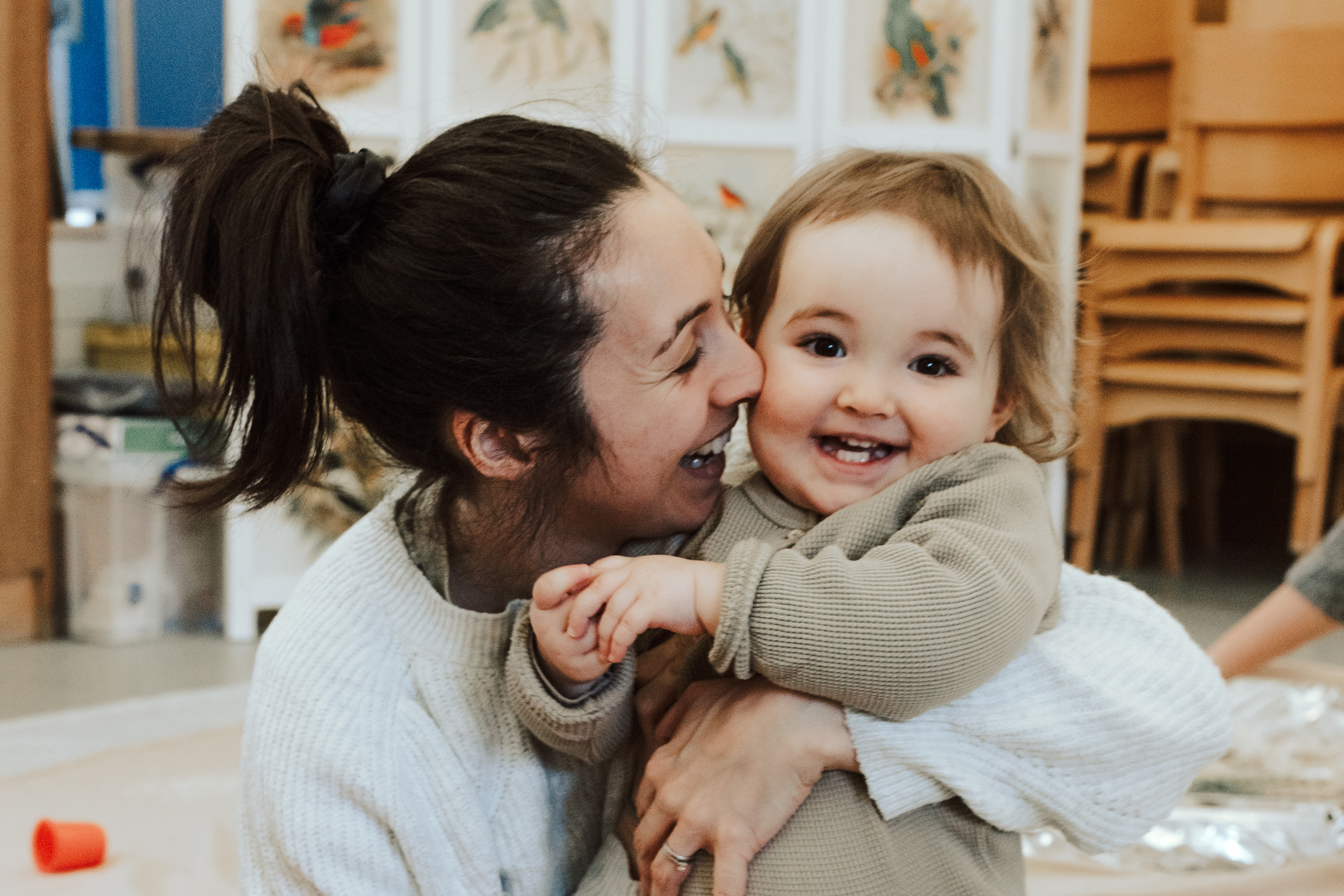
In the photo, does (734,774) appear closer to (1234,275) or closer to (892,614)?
(892,614)

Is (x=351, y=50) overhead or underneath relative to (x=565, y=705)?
overhead

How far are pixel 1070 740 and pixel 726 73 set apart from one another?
2.21 meters

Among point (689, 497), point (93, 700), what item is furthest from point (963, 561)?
point (93, 700)

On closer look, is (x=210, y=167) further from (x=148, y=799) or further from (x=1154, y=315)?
(x=1154, y=315)

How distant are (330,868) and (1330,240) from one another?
9.83 feet

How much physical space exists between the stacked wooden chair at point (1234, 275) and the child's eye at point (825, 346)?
206 centimetres

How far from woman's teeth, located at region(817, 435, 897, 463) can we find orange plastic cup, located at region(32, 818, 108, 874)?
3.51ft

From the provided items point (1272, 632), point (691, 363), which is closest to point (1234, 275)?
point (1272, 632)

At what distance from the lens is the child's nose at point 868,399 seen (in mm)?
1007

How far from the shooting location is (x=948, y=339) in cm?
103

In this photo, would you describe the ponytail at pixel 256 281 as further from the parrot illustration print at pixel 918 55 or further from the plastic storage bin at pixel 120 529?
the parrot illustration print at pixel 918 55

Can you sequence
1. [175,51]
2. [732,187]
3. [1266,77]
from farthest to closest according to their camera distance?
[1266,77], [175,51], [732,187]

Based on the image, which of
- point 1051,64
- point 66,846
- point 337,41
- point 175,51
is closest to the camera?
point 66,846

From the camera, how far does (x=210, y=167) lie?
982mm
